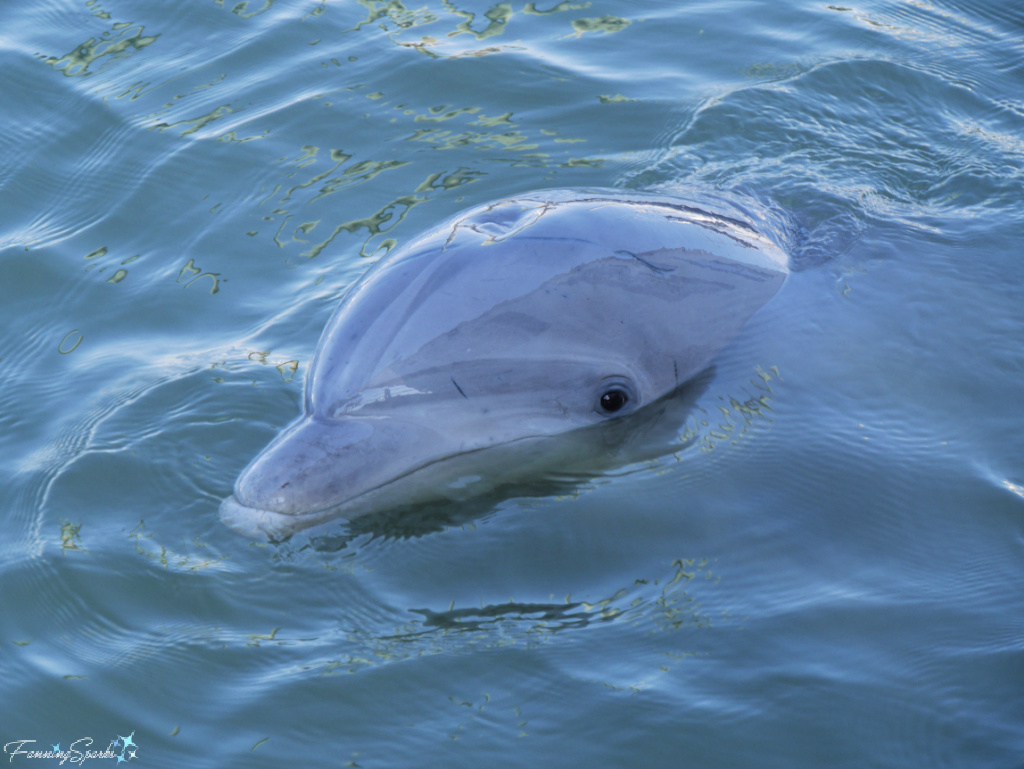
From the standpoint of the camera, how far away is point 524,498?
211 inches

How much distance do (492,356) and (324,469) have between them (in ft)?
2.86

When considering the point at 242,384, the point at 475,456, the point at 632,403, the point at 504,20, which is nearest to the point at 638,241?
the point at 632,403

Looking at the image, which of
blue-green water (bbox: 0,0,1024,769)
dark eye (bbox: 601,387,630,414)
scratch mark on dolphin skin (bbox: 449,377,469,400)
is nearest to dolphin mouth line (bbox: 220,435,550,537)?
blue-green water (bbox: 0,0,1024,769)

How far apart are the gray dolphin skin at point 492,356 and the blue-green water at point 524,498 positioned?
25 cm

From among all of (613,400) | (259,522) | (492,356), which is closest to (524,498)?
(613,400)

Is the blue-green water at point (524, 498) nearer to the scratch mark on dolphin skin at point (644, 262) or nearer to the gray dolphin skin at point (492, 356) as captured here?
the gray dolphin skin at point (492, 356)

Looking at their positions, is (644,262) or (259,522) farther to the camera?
(644,262)

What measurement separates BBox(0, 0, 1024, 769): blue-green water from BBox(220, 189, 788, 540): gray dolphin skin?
25cm

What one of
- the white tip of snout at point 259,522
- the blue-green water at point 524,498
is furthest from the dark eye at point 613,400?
the white tip of snout at point 259,522

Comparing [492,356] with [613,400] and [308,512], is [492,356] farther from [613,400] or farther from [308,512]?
[308,512]

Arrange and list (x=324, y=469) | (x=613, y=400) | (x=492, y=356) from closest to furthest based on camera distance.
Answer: (x=324, y=469), (x=492, y=356), (x=613, y=400)

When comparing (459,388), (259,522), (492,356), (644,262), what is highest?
(644,262)

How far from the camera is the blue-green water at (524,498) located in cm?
440

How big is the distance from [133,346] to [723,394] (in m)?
3.52
